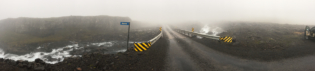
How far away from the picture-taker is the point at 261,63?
810 centimetres

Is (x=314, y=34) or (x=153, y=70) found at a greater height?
(x=314, y=34)

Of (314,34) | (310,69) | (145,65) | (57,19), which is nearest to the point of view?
(310,69)

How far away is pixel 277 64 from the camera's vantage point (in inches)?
304

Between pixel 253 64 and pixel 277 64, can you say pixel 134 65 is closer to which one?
pixel 253 64

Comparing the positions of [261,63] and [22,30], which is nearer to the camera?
[261,63]

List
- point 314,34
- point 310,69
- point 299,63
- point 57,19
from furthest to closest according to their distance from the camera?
1. point 57,19
2. point 314,34
3. point 299,63
4. point 310,69

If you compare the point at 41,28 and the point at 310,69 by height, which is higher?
the point at 41,28

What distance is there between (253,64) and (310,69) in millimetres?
2347

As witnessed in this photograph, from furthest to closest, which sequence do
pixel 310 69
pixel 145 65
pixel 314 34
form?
pixel 314 34, pixel 145 65, pixel 310 69

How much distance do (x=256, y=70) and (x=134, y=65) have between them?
692 cm

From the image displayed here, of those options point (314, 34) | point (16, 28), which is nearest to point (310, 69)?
point (314, 34)

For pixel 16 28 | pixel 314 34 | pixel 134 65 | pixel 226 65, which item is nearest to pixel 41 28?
pixel 16 28

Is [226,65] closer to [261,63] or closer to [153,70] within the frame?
[261,63]

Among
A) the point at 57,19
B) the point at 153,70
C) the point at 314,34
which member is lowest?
the point at 153,70
